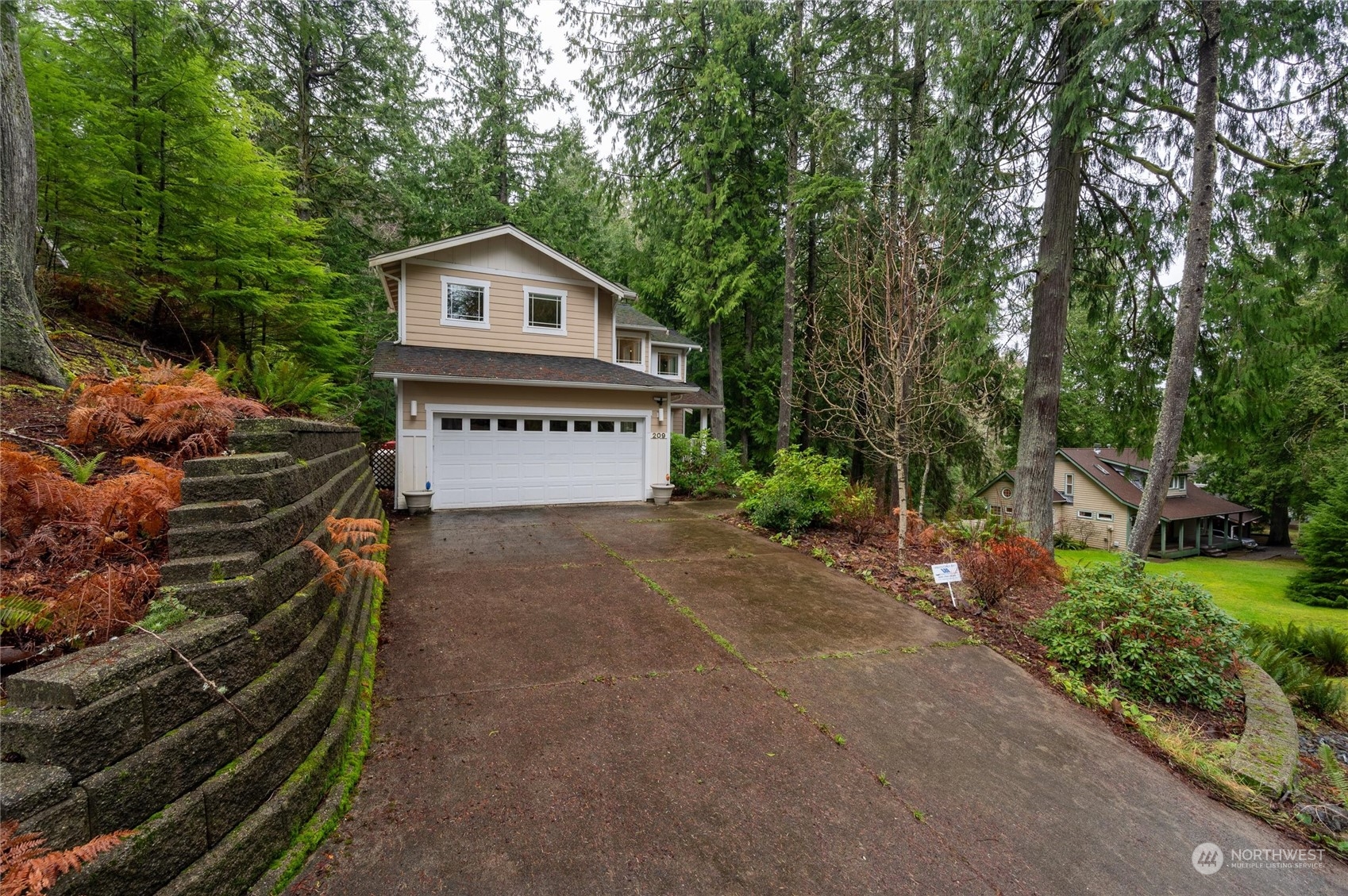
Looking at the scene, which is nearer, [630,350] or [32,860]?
[32,860]

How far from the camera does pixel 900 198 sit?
8.21 m

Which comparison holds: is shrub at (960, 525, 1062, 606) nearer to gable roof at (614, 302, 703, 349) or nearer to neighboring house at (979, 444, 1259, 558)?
gable roof at (614, 302, 703, 349)

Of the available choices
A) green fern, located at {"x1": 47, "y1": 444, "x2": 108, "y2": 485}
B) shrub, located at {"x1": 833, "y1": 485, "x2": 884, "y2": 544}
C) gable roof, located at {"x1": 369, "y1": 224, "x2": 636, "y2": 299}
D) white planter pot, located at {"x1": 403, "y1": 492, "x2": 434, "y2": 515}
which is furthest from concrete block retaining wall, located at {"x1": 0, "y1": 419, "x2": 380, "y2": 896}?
gable roof, located at {"x1": 369, "y1": 224, "x2": 636, "y2": 299}

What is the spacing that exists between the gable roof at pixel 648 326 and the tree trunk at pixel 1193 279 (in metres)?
12.1

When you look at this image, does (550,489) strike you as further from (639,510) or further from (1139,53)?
(1139,53)

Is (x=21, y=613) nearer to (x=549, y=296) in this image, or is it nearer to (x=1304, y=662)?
(x=549, y=296)

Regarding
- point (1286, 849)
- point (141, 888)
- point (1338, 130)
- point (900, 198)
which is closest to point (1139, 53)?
point (1338, 130)

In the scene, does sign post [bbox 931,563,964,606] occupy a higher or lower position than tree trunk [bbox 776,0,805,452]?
lower

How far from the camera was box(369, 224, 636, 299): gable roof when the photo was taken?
32.1 feet

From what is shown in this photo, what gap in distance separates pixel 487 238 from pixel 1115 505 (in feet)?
82.4

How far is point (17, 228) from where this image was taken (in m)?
3.88

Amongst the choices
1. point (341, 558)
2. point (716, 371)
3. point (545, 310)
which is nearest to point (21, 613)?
point (341, 558)

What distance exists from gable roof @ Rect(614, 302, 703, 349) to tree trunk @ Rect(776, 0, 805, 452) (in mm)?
5047

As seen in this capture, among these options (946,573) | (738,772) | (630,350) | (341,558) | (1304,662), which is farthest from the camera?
(630,350)
